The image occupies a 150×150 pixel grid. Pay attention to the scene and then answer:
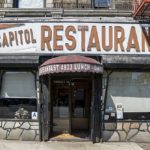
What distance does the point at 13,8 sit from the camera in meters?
16.7

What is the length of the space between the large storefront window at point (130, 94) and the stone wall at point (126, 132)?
34 cm

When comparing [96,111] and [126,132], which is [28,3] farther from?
[126,132]

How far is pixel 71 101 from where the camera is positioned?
16.5 meters

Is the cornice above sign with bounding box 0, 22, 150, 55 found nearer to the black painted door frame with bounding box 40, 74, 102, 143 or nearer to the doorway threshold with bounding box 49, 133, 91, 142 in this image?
the black painted door frame with bounding box 40, 74, 102, 143

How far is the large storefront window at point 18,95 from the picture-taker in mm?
16031

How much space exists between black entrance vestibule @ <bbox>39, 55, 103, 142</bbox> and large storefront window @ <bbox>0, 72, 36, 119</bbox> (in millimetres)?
494

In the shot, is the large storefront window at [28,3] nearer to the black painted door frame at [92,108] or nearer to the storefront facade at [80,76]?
the storefront facade at [80,76]

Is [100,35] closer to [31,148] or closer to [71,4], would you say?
[71,4]

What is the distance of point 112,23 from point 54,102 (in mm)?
3798

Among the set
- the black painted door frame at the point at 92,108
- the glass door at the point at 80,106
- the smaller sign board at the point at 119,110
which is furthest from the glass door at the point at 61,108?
the smaller sign board at the point at 119,110

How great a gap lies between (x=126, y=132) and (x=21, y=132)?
156 inches

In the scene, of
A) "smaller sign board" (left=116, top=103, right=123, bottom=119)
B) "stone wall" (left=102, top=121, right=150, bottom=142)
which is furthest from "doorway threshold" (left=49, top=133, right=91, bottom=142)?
"smaller sign board" (left=116, top=103, right=123, bottom=119)

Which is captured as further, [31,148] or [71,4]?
[71,4]

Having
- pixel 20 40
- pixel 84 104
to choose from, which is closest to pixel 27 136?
pixel 84 104
